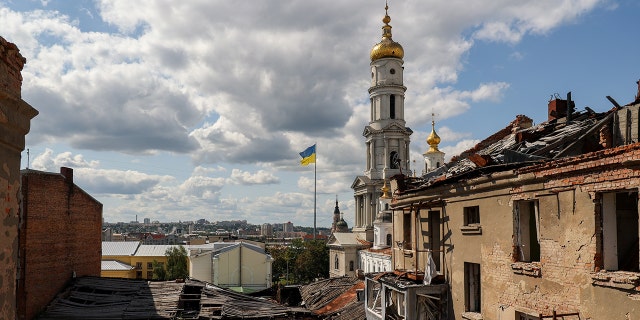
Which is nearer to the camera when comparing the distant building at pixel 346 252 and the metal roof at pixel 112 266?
the metal roof at pixel 112 266

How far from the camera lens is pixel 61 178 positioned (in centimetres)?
2895

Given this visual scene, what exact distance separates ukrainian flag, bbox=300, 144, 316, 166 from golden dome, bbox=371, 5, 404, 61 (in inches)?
601

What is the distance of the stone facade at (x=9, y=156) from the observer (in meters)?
5.05

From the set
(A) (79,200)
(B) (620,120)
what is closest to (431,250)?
(B) (620,120)

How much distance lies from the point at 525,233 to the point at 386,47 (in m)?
56.7

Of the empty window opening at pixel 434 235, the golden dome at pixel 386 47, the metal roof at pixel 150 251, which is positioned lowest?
the metal roof at pixel 150 251

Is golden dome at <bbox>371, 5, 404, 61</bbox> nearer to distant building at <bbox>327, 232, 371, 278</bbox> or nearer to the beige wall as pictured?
distant building at <bbox>327, 232, 371, 278</bbox>

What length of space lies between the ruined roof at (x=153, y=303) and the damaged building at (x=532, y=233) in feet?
32.0

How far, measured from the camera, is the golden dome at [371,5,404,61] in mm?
66250

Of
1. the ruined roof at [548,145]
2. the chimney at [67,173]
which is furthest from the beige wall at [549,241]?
the chimney at [67,173]

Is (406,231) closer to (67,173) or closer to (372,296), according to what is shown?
(372,296)

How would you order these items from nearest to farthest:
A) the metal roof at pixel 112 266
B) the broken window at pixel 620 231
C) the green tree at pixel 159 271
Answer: the broken window at pixel 620 231, the metal roof at pixel 112 266, the green tree at pixel 159 271

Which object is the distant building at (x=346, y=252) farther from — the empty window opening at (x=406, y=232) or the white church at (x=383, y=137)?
the empty window opening at (x=406, y=232)

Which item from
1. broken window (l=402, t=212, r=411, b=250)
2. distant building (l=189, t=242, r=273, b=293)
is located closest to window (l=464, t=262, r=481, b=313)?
broken window (l=402, t=212, r=411, b=250)
